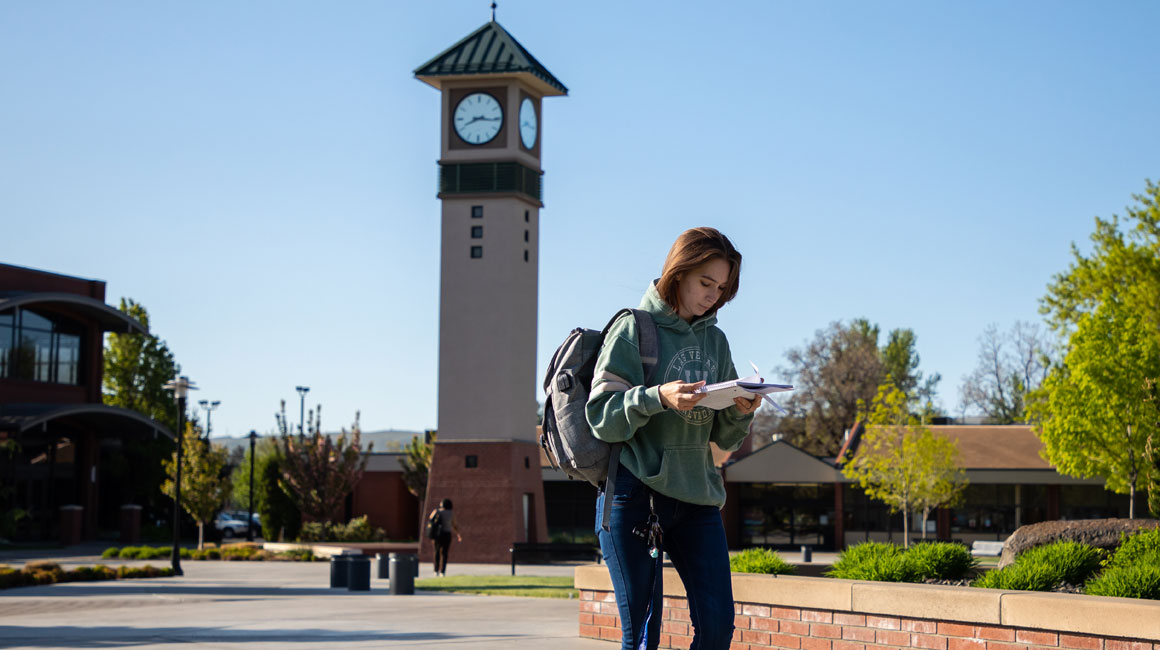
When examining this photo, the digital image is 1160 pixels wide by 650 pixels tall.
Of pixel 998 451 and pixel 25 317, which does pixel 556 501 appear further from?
pixel 25 317

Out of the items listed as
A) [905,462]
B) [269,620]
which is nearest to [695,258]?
[269,620]

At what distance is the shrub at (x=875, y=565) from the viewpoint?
9.27 m

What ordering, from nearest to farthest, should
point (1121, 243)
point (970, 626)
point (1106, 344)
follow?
point (970, 626) < point (1106, 344) < point (1121, 243)

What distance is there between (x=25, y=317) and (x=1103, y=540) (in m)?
39.8

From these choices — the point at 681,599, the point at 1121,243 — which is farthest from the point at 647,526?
the point at 1121,243

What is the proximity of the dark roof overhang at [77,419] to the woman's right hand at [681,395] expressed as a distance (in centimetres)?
3908

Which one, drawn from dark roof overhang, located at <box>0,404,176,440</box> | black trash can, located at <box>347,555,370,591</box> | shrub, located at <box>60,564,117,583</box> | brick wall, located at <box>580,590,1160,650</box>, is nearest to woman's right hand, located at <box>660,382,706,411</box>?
brick wall, located at <box>580,590,1160,650</box>

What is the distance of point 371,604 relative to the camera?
622 inches

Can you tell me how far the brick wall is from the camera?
726 cm

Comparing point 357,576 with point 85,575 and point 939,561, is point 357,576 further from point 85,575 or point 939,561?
point 939,561

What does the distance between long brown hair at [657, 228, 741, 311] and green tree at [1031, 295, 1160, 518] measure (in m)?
32.2

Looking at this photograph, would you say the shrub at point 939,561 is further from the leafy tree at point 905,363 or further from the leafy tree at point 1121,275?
the leafy tree at point 905,363

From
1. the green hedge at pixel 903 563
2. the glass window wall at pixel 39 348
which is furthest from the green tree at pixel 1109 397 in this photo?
the glass window wall at pixel 39 348

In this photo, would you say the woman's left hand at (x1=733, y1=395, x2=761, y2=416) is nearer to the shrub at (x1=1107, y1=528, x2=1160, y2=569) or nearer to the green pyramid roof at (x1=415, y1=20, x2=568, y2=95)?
the shrub at (x1=1107, y1=528, x2=1160, y2=569)
